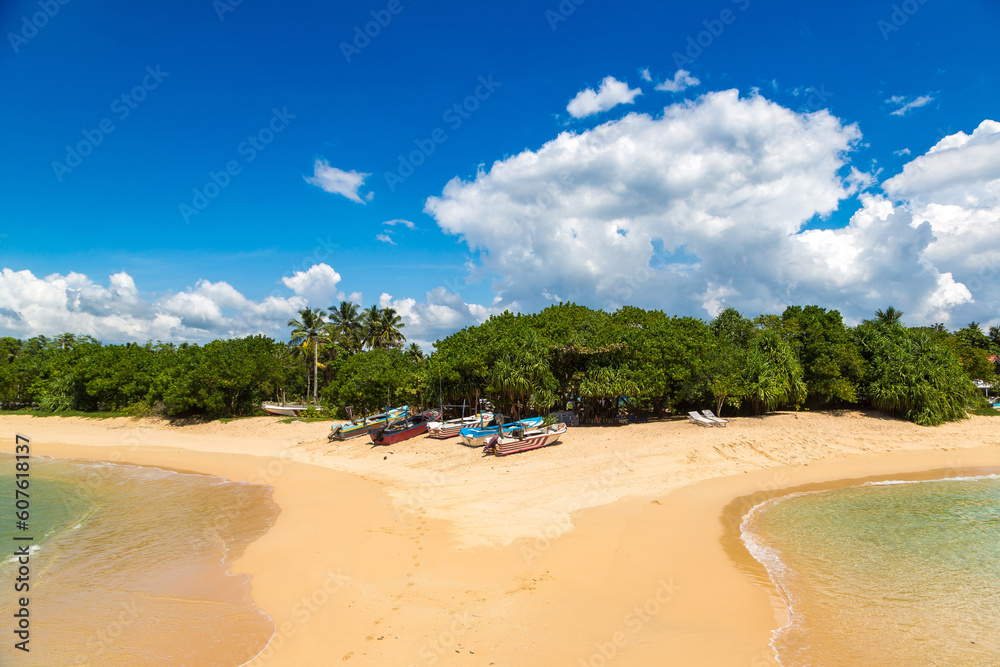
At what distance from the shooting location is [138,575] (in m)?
11.0

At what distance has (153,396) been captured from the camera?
3891 centimetres

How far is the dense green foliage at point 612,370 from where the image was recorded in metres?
27.2

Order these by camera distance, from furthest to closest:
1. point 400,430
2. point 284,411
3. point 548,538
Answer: point 284,411 → point 400,430 → point 548,538

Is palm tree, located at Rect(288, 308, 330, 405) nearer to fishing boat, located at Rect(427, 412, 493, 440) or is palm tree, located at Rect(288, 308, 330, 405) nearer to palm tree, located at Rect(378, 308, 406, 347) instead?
palm tree, located at Rect(378, 308, 406, 347)

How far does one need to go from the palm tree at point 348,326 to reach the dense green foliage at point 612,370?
1390 cm

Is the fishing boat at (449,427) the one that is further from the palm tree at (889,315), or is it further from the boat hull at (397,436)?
the palm tree at (889,315)

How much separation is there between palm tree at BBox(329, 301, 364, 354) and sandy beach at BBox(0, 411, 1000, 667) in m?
29.1

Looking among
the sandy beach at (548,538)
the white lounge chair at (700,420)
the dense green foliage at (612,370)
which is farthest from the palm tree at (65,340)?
the white lounge chair at (700,420)

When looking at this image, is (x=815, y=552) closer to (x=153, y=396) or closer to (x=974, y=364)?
(x=974, y=364)

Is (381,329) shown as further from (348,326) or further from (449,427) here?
(449,427)

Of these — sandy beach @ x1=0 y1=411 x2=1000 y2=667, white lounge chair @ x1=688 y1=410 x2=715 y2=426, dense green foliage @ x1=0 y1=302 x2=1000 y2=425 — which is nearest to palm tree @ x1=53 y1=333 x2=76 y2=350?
dense green foliage @ x1=0 y1=302 x2=1000 y2=425

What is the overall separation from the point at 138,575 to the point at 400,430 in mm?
15888

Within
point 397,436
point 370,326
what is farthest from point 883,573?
point 370,326

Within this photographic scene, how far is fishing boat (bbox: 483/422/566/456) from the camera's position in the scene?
21.5 meters
